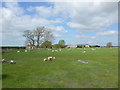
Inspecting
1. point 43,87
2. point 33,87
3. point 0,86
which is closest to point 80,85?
point 43,87

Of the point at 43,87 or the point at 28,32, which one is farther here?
the point at 28,32

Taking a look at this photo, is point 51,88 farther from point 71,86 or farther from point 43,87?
point 71,86

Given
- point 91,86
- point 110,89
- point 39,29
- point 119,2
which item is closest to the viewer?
point 110,89

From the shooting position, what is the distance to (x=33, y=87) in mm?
5508

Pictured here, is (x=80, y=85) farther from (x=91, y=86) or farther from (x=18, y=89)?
(x=18, y=89)

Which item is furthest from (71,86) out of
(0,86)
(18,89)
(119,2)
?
(119,2)

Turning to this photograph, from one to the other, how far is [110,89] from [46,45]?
61.6 meters

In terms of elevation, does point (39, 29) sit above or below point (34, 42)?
above

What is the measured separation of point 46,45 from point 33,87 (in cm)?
6098

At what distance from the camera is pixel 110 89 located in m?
5.23

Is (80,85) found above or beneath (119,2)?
beneath

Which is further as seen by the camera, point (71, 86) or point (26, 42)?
point (26, 42)

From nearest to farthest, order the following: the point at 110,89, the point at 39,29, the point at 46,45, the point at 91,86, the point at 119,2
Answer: the point at 110,89 < the point at 91,86 < the point at 119,2 < the point at 39,29 < the point at 46,45

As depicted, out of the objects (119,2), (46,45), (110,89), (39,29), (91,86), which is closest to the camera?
(110,89)
